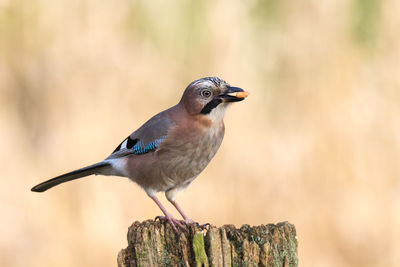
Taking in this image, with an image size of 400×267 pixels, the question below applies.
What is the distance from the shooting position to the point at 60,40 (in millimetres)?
7105

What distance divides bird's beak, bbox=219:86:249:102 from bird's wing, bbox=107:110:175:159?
44cm

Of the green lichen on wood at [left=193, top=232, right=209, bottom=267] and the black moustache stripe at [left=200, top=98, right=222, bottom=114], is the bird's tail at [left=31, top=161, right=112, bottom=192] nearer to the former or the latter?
the black moustache stripe at [left=200, top=98, right=222, bottom=114]

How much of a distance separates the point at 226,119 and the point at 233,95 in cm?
198

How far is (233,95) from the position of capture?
501 cm

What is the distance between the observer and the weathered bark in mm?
3646

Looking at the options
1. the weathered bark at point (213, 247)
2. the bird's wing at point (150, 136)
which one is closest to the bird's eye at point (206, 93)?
the bird's wing at point (150, 136)

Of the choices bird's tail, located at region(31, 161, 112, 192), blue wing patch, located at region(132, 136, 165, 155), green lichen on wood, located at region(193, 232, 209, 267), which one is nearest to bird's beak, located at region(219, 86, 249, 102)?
blue wing patch, located at region(132, 136, 165, 155)

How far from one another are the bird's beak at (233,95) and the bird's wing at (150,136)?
44cm

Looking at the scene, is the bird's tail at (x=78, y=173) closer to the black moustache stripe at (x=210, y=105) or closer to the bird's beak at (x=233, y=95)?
the black moustache stripe at (x=210, y=105)

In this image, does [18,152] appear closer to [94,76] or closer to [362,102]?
[94,76]

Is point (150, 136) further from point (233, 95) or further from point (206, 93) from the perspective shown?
point (233, 95)

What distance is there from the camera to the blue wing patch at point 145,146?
5199 mm

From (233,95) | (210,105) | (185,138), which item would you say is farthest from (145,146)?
(233,95)

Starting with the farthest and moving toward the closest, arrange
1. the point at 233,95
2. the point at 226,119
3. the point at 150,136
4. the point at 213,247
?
the point at 226,119, the point at 150,136, the point at 233,95, the point at 213,247
